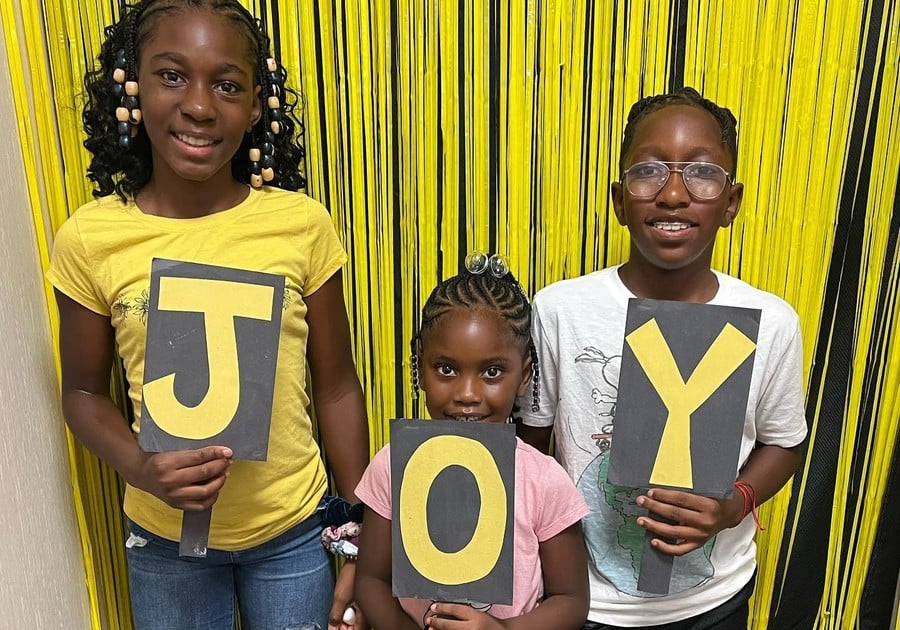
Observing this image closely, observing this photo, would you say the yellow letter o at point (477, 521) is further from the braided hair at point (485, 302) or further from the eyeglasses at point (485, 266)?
the eyeglasses at point (485, 266)

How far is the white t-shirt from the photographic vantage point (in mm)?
1084

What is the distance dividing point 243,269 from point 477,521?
0.44 m

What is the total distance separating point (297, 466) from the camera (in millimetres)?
1145

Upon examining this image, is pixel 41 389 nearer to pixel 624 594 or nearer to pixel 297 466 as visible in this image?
pixel 297 466

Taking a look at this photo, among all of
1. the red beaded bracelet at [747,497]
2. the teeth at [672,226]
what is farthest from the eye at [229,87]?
the red beaded bracelet at [747,497]

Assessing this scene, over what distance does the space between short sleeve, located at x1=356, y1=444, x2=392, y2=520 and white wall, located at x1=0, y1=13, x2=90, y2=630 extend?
0.44 metres

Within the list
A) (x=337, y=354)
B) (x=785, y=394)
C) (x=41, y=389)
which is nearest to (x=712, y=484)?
(x=785, y=394)

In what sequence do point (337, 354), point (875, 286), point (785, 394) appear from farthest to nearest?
1. point (875, 286)
2. point (337, 354)
3. point (785, 394)

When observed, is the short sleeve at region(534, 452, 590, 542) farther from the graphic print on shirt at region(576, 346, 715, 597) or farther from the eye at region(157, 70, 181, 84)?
the eye at region(157, 70, 181, 84)

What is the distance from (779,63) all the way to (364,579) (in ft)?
3.29

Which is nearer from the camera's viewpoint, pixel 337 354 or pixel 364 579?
pixel 364 579

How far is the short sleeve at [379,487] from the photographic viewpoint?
39.9 inches

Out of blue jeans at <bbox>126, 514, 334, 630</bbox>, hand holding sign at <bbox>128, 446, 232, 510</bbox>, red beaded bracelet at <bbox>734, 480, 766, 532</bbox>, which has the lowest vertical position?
blue jeans at <bbox>126, 514, 334, 630</bbox>

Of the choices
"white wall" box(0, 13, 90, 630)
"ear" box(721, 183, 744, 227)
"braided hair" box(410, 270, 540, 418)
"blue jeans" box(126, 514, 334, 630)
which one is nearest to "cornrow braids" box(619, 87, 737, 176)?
"ear" box(721, 183, 744, 227)
